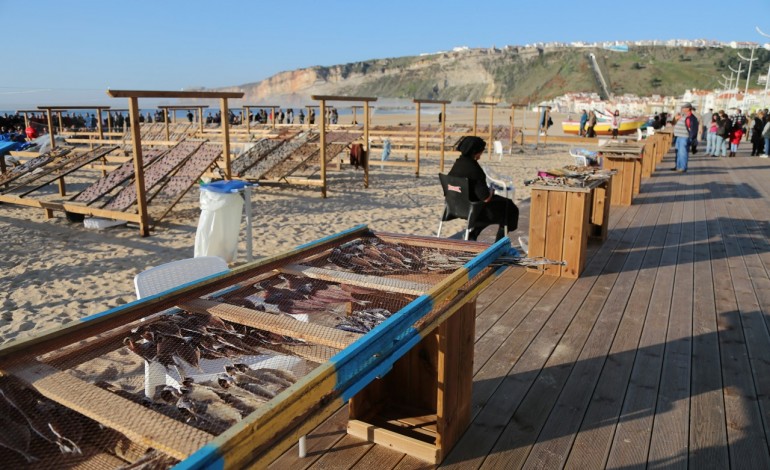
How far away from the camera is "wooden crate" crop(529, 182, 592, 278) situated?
196 inches

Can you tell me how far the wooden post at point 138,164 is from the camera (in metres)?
6.95

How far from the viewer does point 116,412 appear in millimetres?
1216

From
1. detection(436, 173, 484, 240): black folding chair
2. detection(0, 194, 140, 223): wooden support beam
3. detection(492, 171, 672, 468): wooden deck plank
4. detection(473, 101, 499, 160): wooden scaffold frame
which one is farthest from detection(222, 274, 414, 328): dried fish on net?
detection(473, 101, 499, 160): wooden scaffold frame

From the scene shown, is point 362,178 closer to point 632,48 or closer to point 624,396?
point 624,396

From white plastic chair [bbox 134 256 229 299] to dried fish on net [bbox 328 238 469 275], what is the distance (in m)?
0.61

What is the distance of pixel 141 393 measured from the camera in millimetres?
1396

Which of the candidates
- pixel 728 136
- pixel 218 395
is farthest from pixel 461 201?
pixel 728 136

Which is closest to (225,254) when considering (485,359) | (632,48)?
(485,359)

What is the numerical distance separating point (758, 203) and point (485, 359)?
26.2 feet

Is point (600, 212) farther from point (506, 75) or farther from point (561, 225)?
point (506, 75)

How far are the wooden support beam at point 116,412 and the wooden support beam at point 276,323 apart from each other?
479mm

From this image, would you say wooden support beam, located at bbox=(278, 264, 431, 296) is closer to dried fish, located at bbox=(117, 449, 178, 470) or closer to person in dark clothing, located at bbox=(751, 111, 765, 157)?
dried fish, located at bbox=(117, 449, 178, 470)

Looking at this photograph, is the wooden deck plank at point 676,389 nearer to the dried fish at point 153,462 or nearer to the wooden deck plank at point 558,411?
the wooden deck plank at point 558,411

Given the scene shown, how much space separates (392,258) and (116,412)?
155cm
